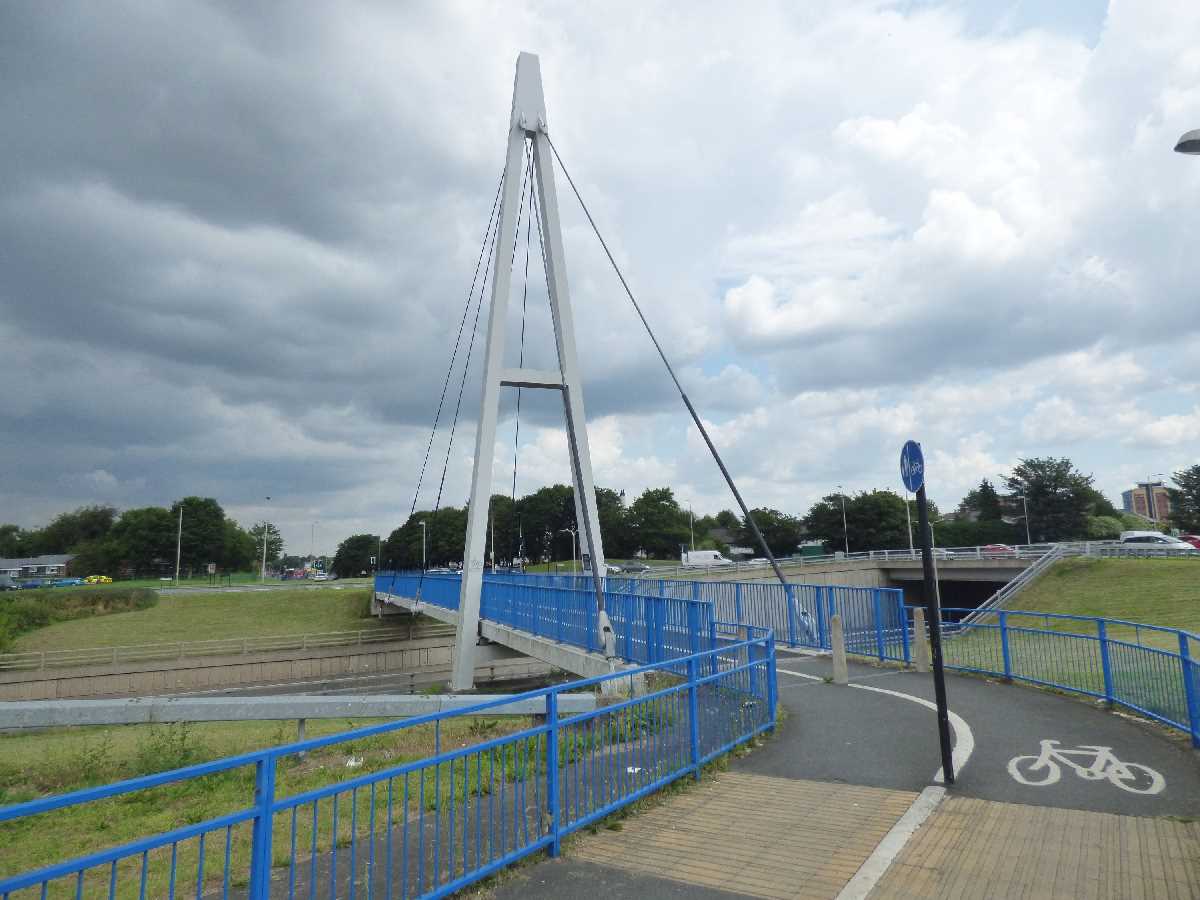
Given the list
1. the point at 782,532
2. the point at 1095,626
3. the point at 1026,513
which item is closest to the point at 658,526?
the point at 782,532

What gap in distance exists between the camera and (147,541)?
102500mm

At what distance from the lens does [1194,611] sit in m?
28.2

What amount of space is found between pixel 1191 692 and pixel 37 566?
142400 millimetres

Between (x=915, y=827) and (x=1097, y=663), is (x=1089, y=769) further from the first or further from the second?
(x=1097, y=663)

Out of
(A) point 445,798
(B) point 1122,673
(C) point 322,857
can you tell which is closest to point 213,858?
(C) point 322,857

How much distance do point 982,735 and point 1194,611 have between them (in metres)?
26.6

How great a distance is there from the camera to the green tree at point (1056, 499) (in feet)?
276

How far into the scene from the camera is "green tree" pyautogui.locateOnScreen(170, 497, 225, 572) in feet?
341

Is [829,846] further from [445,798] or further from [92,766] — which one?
[92,766]

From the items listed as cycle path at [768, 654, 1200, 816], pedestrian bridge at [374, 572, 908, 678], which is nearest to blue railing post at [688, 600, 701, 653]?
pedestrian bridge at [374, 572, 908, 678]

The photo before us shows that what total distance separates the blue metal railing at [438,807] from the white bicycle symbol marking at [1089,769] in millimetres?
2697

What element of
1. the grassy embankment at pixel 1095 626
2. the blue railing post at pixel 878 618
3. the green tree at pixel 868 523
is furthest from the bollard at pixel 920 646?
the green tree at pixel 868 523

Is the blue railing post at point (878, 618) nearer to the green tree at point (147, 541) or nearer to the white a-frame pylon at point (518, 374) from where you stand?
the white a-frame pylon at point (518, 374)

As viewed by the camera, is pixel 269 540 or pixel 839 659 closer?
pixel 839 659
